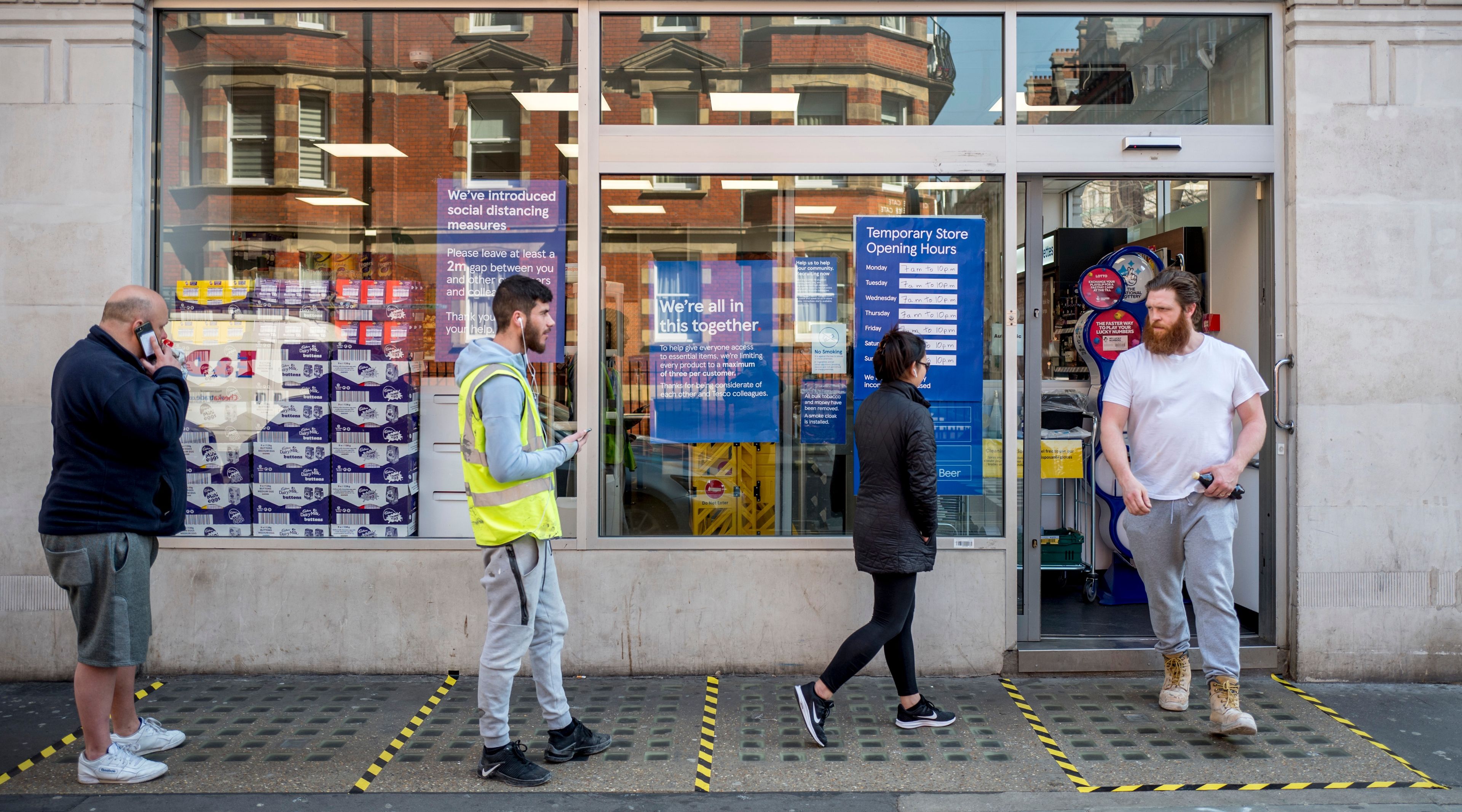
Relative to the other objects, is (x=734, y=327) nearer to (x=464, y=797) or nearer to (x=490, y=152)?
(x=490, y=152)

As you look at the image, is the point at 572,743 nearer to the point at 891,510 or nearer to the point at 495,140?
the point at 891,510

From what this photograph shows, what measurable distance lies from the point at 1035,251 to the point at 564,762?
11.9ft

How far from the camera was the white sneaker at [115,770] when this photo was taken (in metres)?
3.97

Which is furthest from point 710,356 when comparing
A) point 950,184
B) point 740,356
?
point 950,184

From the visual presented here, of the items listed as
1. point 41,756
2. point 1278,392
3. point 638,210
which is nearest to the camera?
point 41,756

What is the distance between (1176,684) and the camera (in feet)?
15.8

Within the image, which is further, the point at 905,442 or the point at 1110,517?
the point at 1110,517

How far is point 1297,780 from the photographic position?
3975 millimetres

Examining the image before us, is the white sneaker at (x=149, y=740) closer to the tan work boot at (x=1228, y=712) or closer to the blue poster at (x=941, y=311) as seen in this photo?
the blue poster at (x=941, y=311)

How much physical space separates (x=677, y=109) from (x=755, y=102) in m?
0.44

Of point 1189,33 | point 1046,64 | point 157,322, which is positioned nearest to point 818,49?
point 1046,64

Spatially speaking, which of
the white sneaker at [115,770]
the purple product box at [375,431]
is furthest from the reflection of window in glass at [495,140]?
the white sneaker at [115,770]

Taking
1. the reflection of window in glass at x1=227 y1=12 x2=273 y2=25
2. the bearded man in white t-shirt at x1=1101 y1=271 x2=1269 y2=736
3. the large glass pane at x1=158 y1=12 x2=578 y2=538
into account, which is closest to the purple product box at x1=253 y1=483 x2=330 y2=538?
the large glass pane at x1=158 y1=12 x2=578 y2=538

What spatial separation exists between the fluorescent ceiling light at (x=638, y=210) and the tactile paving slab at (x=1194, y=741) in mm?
3212
